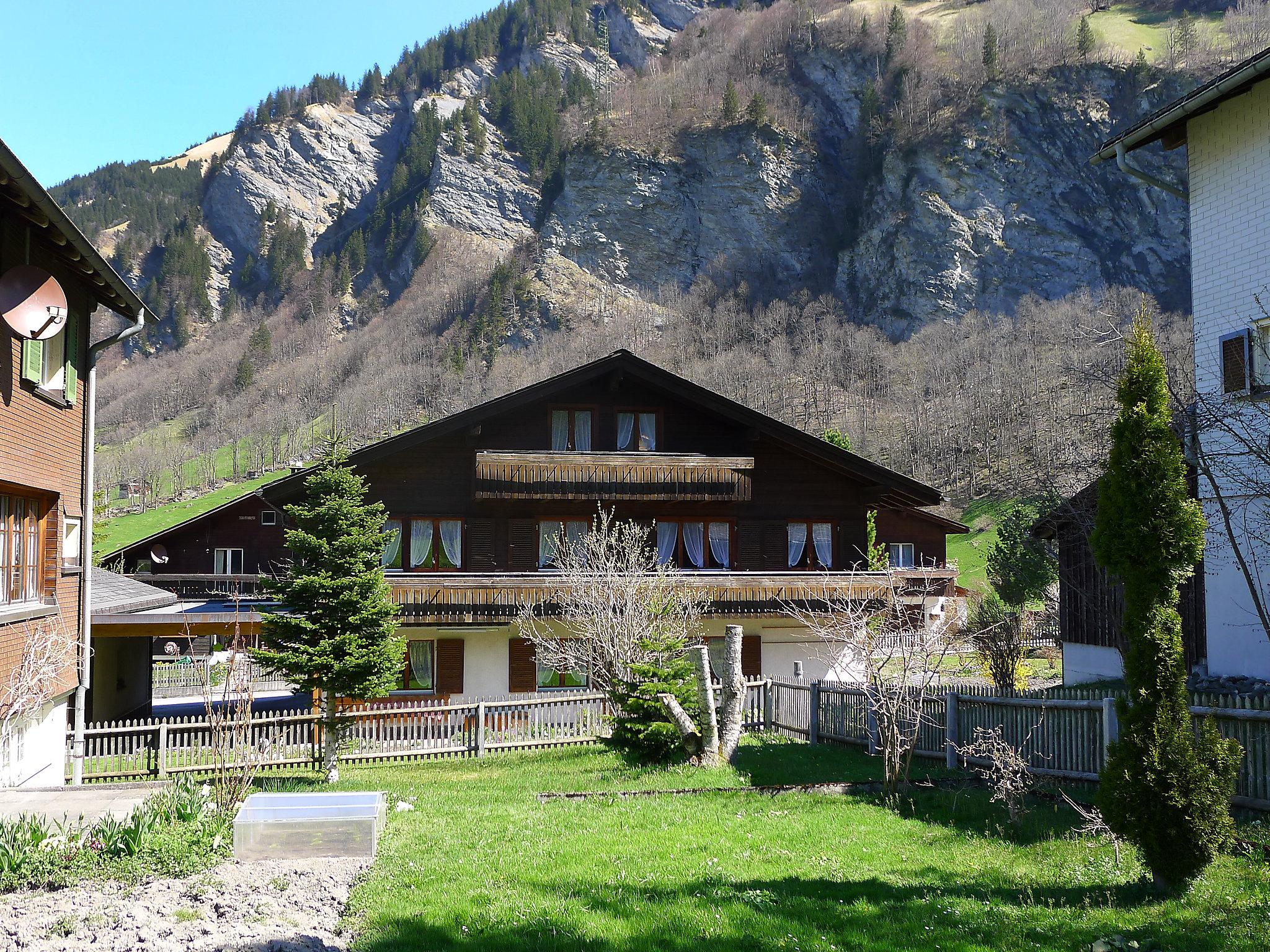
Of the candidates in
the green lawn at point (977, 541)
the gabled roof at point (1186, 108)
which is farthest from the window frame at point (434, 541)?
the green lawn at point (977, 541)

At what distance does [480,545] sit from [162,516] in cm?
7052

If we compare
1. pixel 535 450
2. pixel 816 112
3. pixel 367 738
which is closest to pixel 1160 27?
pixel 816 112

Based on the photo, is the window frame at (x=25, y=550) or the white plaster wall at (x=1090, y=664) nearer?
the window frame at (x=25, y=550)

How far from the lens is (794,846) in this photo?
10289 millimetres

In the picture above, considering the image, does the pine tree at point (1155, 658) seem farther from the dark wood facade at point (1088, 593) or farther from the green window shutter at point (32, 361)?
the green window shutter at point (32, 361)

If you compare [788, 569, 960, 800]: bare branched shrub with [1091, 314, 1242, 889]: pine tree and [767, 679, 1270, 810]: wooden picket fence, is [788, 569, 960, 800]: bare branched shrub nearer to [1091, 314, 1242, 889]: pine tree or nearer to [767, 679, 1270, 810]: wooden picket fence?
[767, 679, 1270, 810]: wooden picket fence

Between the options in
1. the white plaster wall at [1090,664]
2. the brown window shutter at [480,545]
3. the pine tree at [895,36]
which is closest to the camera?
the white plaster wall at [1090,664]

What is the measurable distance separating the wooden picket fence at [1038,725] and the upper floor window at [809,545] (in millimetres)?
9411

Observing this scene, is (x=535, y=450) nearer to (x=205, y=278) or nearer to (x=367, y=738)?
(x=367, y=738)

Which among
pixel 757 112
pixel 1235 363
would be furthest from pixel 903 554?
pixel 757 112

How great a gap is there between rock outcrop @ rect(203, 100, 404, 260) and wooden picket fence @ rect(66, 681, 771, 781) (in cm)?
17889

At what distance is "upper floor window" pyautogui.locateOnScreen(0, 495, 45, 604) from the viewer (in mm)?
13766

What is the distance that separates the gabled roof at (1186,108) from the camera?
1456 cm

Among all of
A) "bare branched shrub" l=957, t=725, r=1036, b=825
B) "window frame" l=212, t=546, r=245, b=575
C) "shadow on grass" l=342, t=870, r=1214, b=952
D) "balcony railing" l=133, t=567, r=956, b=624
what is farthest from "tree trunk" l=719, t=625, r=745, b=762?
"window frame" l=212, t=546, r=245, b=575
